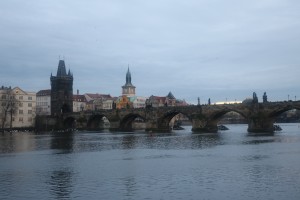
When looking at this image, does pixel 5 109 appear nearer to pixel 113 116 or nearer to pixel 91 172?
pixel 113 116

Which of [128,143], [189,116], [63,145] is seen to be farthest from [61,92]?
[63,145]

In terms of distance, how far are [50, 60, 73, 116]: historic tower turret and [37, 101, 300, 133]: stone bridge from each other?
1375cm

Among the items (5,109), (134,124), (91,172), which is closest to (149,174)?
(91,172)

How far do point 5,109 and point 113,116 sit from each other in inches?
1188

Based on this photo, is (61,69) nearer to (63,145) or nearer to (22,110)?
(22,110)

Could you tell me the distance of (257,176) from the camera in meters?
26.2

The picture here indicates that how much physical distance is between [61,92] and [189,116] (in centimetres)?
7660

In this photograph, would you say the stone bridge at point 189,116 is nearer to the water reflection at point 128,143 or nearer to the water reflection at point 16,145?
the water reflection at point 128,143

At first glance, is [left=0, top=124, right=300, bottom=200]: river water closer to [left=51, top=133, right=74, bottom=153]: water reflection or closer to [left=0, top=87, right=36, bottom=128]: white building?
[left=51, top=133, right=74, bottom=153]: water reflection

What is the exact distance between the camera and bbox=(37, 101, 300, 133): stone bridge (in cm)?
9288

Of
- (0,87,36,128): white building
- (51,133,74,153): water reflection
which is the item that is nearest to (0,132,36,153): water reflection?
(51,133,74,153): water reflection

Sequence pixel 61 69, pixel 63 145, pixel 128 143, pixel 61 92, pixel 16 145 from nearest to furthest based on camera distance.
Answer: pixel 16 145 < pixel 63 145 < pixel 128 143 < pixel 61 92 < pixel 61 69

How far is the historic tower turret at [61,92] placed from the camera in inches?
6683

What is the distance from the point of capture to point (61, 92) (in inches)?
6727
